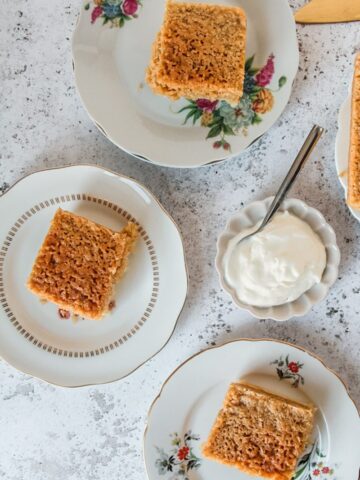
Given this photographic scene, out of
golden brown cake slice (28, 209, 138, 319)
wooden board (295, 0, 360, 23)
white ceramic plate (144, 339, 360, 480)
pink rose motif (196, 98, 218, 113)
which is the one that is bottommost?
white ceramic plate (144, 339, 360, 480)

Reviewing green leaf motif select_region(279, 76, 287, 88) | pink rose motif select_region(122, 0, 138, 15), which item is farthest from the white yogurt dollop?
pink rose motif select_region(122, 0, 138, 15)

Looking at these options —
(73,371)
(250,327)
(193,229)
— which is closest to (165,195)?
(193,229)

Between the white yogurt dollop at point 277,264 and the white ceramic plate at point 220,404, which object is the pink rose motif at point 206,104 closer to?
the white yogurt dollop at point 277,264

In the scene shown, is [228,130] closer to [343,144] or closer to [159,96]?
[159,96]

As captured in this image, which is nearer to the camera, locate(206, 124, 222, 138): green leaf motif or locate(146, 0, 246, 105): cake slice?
locate(146, 0, 246, 105): cake slice

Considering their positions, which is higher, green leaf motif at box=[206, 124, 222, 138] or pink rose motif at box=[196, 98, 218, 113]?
pink rose motif at box=[196, 98, 218, 113]

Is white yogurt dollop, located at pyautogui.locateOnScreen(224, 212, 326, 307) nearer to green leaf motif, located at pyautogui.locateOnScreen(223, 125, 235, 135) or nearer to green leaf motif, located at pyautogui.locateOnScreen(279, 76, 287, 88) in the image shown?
green leaf motif, located at pyautogui.locateOnScreen(223, 125, 235, 135)

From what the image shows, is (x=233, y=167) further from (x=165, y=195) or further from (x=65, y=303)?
(x=65, y=303)
